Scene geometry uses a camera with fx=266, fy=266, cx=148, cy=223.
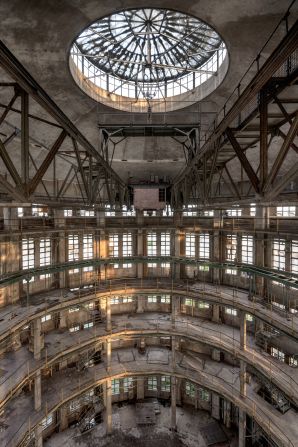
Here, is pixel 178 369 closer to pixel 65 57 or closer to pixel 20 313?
pixel 20 313

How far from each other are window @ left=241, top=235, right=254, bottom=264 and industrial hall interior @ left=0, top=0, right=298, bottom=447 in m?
0.12

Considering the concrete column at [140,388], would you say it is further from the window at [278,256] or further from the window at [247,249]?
the window at [278,256]

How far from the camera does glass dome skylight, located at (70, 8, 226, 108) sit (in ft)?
31.4

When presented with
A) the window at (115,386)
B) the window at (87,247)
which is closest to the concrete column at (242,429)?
the window at (115,386)

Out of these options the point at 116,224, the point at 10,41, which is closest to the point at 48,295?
the point at 116,224

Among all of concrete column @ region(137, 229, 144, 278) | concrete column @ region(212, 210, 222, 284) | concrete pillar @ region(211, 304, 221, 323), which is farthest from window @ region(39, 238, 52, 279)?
concrete pillar @ region(211, 304, 221, 323)

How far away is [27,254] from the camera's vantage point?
66.4 feet

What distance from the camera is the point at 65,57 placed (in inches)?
321

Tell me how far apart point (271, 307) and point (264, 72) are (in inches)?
603

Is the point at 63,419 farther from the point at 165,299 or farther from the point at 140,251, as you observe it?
the point at 140,251

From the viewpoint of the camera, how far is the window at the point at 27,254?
2000cm

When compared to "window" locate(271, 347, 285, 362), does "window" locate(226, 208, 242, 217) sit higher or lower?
higher

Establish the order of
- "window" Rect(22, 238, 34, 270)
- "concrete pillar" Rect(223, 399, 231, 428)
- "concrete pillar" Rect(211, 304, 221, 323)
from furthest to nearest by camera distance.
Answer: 1. "concrete pillar" Rect(211, 304, 221, 323)
2. "concrete pillar" Rect(223, 399, 231, 428)
3. "window" Rect(22, 238, 34, 270)

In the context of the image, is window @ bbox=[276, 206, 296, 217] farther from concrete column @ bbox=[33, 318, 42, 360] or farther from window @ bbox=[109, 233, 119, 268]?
concrete column @ bbox=[33, 318, 42, 360]
